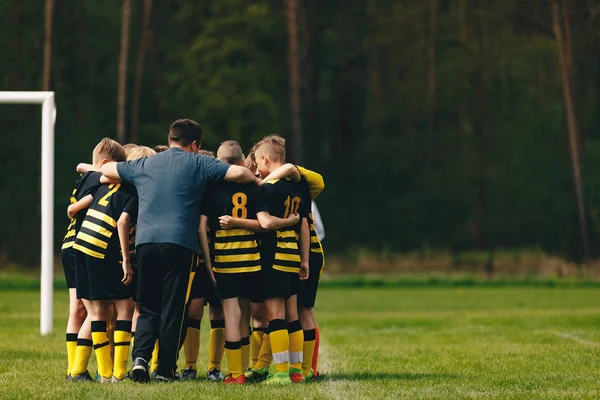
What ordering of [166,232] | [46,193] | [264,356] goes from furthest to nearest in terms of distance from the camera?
[46,193] < [264,356] < [166,232]

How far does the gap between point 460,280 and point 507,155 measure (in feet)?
30.2

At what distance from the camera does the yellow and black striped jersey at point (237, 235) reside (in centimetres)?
888

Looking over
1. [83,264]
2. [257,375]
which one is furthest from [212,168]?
[257,375]

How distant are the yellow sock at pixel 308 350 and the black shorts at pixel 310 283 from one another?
25 cm

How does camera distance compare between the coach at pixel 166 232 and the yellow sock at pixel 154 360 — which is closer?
the coach at pixel 166 232

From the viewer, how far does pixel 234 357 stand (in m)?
8.84

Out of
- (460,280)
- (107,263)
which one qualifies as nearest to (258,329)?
(107,263)

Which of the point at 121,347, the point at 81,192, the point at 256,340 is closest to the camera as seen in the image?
the point at 121,347

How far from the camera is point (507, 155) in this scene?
44719 millimetres

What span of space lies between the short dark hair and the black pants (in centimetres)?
86

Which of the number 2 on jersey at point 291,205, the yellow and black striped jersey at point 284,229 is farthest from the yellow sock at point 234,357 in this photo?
the number 2 on jersey at point 291,205

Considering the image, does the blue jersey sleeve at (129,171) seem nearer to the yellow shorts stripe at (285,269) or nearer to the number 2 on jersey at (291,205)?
the number 2 on jersey at (291,205)

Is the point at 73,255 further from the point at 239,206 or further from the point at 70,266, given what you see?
the point at 239,206

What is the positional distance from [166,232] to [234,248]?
562 millimetres
